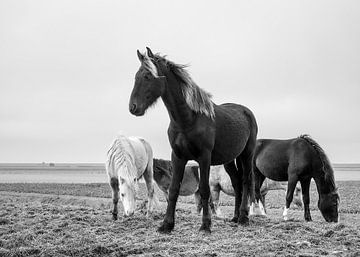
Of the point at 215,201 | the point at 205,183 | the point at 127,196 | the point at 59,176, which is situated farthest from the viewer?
the point at 59,176

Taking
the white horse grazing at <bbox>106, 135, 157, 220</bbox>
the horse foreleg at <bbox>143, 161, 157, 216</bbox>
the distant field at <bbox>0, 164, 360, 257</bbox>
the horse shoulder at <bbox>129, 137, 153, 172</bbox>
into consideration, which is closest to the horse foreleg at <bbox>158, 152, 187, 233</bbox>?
the distant field at <bbox>0, 164, 360, 257</bbox>

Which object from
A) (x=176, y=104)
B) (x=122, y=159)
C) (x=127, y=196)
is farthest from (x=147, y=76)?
(x=127, y=196)

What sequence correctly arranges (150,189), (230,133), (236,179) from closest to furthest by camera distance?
(230,133)
(236,179)
(150,189)

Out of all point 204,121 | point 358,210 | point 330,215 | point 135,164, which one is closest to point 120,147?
point 135,164

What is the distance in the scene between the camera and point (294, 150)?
38.6 ft

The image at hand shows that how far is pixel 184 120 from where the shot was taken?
7305mm

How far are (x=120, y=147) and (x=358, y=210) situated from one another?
9.34 m

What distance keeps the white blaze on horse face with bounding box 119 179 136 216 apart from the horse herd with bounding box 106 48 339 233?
0.02m

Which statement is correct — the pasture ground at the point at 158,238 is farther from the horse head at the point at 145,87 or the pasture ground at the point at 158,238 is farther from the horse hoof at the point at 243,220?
the horse head at the point at 145,87

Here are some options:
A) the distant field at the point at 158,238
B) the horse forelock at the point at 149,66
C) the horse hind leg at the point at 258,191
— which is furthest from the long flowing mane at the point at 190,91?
the horse hind leg at the point at 258,191

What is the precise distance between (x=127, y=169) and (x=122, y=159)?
316mm

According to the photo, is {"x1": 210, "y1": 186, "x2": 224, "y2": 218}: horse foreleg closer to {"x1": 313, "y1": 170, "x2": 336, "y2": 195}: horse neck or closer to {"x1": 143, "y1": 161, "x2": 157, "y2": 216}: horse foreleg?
{"x1": 143, "y1": 161, "x2": 157, "y2": 216}: horse foreleg

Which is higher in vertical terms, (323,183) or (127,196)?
(323,183)

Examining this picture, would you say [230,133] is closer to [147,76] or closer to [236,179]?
[236,179]
